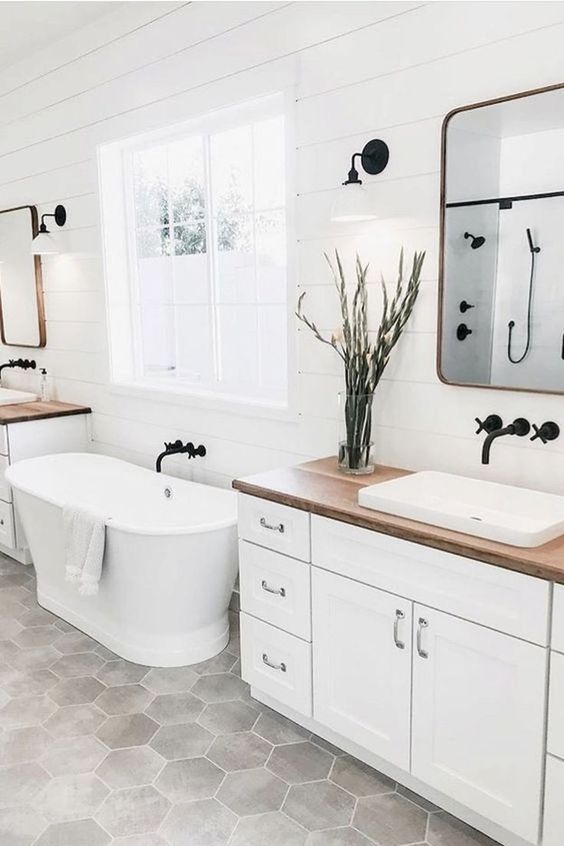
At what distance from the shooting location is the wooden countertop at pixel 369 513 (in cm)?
172

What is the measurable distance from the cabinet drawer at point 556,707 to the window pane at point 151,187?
2.85 m

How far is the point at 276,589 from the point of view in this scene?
96.4 inches

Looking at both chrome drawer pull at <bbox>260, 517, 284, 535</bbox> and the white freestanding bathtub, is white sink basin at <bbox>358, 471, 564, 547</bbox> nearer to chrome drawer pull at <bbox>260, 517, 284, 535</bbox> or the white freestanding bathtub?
chrome drawer pull at <bbox>260, 517, 284, 535</bbox>

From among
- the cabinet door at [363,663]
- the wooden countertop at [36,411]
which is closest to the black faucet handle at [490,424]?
the cabinet door at [363,663]

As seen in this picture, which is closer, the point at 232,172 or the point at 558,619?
the point at 558,619

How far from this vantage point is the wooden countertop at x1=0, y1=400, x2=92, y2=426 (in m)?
3.99

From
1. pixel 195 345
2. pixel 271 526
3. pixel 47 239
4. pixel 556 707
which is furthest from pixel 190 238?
pixel 556 707

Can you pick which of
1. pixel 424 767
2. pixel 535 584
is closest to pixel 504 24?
pixel 535 584

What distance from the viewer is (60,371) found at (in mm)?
4477

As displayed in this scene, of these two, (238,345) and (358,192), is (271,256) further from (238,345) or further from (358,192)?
(358,192)

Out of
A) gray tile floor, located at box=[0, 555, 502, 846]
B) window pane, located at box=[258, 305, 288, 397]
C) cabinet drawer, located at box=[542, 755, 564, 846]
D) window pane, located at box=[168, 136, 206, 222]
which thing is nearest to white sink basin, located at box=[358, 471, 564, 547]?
cabinet drawer, located at box=[542, 755, 564, 846]

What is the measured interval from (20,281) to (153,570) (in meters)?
2.64

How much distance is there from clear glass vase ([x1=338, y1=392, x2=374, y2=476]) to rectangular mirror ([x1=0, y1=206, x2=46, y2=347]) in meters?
2.70

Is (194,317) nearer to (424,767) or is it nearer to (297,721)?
(297,721)
